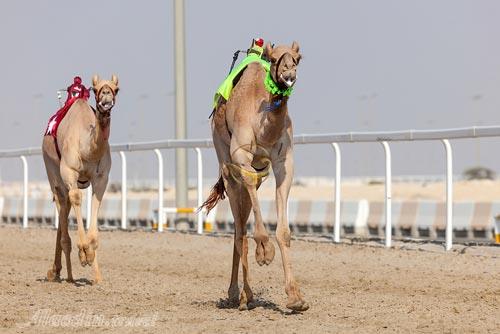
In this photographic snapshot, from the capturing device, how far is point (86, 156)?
38.0 feet

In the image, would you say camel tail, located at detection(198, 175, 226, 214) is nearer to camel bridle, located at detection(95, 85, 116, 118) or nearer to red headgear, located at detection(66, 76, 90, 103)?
camel bridle, located at detection(95, 85, 116, 118)

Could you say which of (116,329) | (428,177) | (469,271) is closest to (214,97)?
(116,329)

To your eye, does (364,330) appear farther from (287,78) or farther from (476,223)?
(476,223)

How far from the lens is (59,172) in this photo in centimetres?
1247

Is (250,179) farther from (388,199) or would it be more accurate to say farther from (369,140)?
(369,140)

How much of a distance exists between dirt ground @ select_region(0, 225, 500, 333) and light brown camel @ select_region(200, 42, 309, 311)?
1.39 feet

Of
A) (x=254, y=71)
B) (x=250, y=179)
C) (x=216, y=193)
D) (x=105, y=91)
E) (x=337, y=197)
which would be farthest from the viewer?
(x=337, y=197)

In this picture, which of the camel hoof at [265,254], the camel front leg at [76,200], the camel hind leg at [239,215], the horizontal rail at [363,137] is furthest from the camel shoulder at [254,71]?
the horizontal rail at [363,137]

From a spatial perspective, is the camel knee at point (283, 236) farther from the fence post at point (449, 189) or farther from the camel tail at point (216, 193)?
the fence post at point (449, 189)

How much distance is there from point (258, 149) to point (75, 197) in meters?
2.91

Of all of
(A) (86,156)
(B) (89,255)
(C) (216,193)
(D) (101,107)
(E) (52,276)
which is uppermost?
(D) (101,107)

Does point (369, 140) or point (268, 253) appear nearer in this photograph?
point (268, 253)

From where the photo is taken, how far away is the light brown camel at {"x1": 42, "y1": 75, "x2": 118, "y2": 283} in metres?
11.2

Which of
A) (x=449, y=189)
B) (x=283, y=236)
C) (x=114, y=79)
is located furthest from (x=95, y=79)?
(x=449, y=189)
